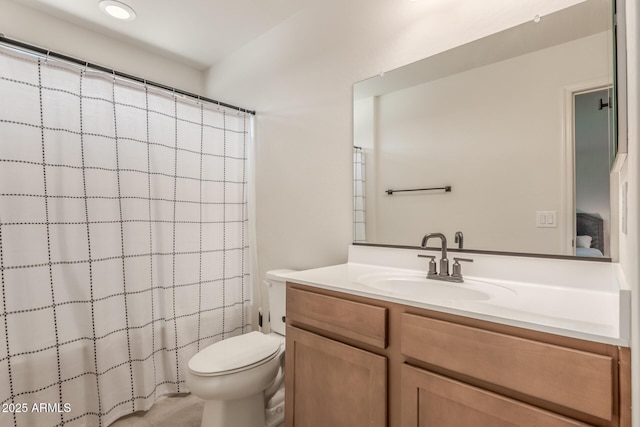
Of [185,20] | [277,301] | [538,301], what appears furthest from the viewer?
[185,20]

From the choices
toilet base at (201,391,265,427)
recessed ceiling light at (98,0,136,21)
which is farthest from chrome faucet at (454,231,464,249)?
recessed ceiling light at (98,0,136,21)

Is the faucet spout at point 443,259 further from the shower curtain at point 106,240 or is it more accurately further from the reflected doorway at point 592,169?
the shower curtain at point 106,240

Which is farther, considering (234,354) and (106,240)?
(106,240)

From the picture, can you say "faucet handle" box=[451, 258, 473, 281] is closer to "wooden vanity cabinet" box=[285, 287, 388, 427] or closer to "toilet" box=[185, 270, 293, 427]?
"wooden vanity cabinet" box=[285, 287, 388, 427]

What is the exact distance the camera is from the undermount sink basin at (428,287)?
114 centimetres

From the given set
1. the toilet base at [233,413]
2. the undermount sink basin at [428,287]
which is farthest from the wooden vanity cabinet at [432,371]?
the toilet base at [233,413]

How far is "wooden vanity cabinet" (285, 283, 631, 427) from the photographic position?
2.21 ft

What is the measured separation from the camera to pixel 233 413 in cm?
144

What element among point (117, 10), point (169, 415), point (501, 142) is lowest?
point (169, 415)

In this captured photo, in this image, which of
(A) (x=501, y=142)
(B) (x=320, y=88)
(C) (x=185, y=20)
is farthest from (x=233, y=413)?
(C) (x=185, y=20)

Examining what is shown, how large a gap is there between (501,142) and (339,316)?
0.95 meters

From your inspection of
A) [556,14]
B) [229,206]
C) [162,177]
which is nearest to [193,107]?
[162,177]

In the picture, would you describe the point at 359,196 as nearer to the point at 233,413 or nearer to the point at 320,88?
the point at 320,88

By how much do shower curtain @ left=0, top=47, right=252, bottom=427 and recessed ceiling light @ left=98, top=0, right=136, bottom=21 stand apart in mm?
584
